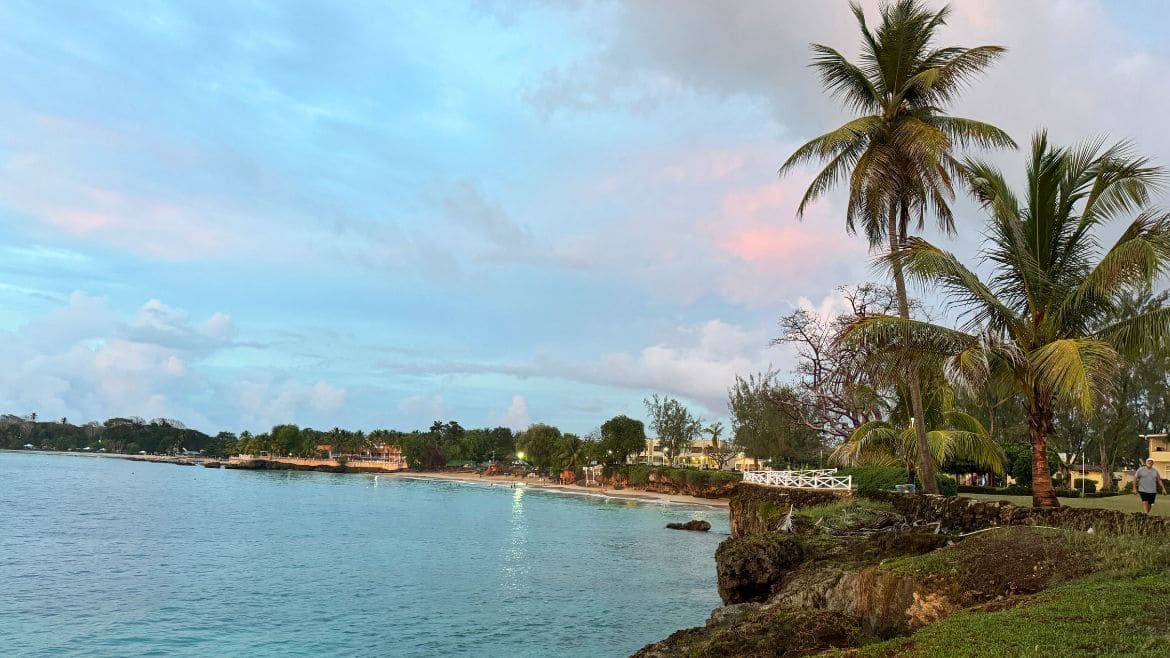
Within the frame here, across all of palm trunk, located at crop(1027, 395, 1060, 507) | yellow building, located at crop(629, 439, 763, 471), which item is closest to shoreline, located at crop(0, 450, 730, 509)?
yellow building, located at crop(629, 439, 763, 471)

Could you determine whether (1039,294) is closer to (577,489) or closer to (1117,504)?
(1117,504)

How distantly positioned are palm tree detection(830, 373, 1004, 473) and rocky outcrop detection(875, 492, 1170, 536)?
227 inches

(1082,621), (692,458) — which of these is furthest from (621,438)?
(1082,621)

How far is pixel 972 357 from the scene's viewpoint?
52.7 feet

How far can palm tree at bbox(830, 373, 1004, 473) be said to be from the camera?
2944 cm

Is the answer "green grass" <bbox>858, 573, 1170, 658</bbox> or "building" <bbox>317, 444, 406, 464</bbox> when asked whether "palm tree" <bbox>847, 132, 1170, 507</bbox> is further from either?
"building" <bbox>317, 444, 406, 464</bbox>

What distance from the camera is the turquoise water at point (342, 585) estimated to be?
1984cm

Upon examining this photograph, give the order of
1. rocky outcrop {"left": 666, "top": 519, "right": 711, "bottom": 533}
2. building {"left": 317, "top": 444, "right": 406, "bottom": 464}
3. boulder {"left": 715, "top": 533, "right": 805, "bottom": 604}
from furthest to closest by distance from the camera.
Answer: building {"left": 317, "top": 444, "right": 406, "bottom": 464} → rocky outcrop {"left": 666, "top": 519, "right": 711, "bottom": 533} → boulder {"left": 715, "top": 533, "right": 805, "bottom": 604}

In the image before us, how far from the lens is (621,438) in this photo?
366ft

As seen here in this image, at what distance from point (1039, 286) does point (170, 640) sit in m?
23.6

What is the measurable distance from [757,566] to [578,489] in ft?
287

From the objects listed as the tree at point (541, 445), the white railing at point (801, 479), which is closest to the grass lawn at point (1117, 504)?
the white railing at point (801, 479)

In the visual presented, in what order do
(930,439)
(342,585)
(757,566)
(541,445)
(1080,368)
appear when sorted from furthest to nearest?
(541,445), (930,439), (342,585), (757,566), (1080,368)

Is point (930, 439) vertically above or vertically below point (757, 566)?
above
